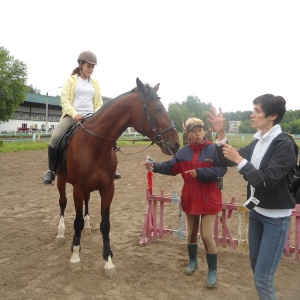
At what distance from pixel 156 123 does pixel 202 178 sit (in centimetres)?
91

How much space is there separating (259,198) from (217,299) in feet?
5.35

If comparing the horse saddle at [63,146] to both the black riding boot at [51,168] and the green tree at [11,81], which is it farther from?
the green tree at [11,81]

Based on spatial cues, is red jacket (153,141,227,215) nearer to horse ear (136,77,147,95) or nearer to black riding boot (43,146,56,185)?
horse ear (136,77,147,95)

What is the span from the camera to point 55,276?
396 cm

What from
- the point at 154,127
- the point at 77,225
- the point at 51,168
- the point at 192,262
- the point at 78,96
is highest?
the point at 78,96

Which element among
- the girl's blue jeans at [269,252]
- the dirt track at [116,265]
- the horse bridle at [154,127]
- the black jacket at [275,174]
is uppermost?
the horse bridle at [154,127]

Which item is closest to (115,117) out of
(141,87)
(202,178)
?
(141,87)

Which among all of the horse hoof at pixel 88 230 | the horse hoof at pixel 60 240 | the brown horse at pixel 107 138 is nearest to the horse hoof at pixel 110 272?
the brown horse at pixel 107 138

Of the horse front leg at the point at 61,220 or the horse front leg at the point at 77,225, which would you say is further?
the horse front leg at the point at 61,220

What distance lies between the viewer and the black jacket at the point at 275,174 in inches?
88.8

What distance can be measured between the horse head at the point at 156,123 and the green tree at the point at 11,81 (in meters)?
43.8

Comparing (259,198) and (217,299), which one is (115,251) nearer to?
(217,299)

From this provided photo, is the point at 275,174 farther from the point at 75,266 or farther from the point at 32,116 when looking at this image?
the point at 32,116

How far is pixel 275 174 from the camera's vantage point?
226cm
